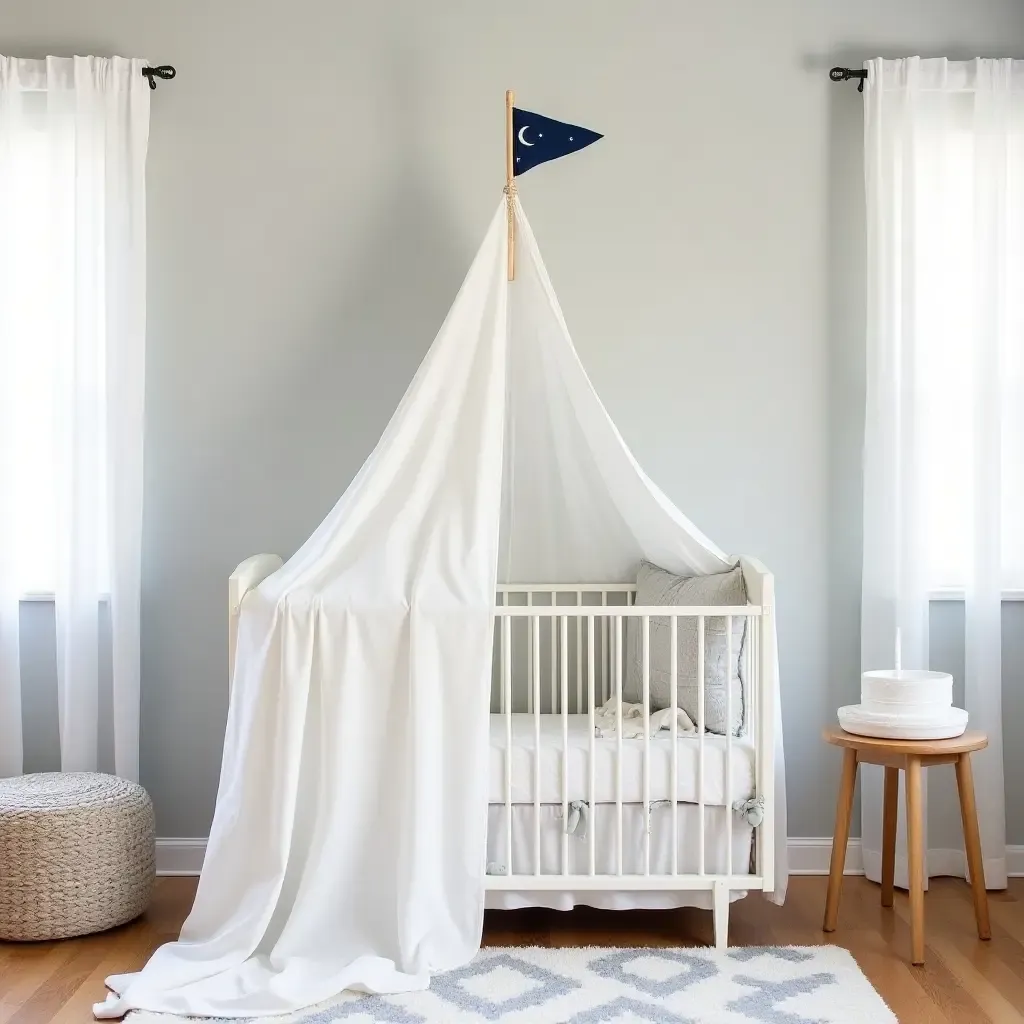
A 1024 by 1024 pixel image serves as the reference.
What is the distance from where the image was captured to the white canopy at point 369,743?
100 inches

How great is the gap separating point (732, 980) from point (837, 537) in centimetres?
136

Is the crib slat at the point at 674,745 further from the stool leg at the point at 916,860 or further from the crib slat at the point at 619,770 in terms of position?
the stool leg at the point at 916,860

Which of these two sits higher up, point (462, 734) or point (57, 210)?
point (57, 210)

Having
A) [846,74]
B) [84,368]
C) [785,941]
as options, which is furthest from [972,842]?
[84,368]

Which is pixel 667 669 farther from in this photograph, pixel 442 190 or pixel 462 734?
pixel 442 190

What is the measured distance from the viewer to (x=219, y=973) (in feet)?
8.15

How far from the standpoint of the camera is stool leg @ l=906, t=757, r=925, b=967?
263cm

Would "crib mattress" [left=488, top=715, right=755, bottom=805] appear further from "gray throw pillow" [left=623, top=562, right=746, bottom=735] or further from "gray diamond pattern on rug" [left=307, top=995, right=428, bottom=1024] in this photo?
"gray diamond pattern on rug" [left=307, top=995, right=428, bottom=1024]

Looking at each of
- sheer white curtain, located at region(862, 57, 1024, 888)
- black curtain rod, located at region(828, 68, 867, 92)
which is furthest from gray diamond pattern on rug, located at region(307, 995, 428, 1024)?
black curtain rod, located at region(828, 68, 867, 92)

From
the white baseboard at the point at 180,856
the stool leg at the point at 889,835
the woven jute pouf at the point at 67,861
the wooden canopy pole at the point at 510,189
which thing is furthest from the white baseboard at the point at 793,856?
the wooden canopy pole at the point at 510,189

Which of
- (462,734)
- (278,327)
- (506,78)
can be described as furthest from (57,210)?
(462,734)

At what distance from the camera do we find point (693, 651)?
A: 289 centimetres

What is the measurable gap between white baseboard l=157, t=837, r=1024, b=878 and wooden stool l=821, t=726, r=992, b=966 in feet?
1.12

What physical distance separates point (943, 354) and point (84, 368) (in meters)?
2.43
